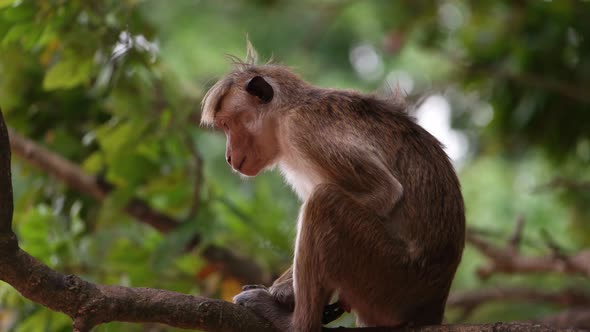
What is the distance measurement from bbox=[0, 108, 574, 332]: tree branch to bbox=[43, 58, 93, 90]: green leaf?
2.79 metres

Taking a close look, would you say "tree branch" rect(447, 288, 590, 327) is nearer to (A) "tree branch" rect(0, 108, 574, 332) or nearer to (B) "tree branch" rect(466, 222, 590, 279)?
(B) "tree branch" rect(466, 222, 590, 279)

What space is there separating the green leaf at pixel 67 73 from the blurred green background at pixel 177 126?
12 mm

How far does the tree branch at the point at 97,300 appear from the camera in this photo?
3723 mm

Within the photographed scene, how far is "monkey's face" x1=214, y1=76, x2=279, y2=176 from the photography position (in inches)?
218

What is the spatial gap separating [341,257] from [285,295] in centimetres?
66

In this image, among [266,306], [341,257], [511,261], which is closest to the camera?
[341,257]

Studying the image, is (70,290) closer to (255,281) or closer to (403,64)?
(255,281)

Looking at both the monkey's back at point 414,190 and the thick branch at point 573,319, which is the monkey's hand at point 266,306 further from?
the thick branch at point 573,319

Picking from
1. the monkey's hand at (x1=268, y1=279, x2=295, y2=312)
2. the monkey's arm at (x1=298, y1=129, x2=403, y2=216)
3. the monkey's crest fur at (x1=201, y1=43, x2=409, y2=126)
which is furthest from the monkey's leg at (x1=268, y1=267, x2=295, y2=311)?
the monkey's crest fur at (x1=201, y1=43, x2=409, y2=126)

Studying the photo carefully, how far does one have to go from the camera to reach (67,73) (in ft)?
21.0

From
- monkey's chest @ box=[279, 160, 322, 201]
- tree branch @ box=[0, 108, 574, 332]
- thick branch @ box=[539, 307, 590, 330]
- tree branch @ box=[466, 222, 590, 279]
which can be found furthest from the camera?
tree branch @ box=[466, 222, 590, 279]

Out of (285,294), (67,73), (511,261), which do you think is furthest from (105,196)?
(511,261)

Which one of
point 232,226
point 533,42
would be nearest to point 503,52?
point 533,42

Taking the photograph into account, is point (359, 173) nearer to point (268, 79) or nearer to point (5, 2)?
point (268, 79)
